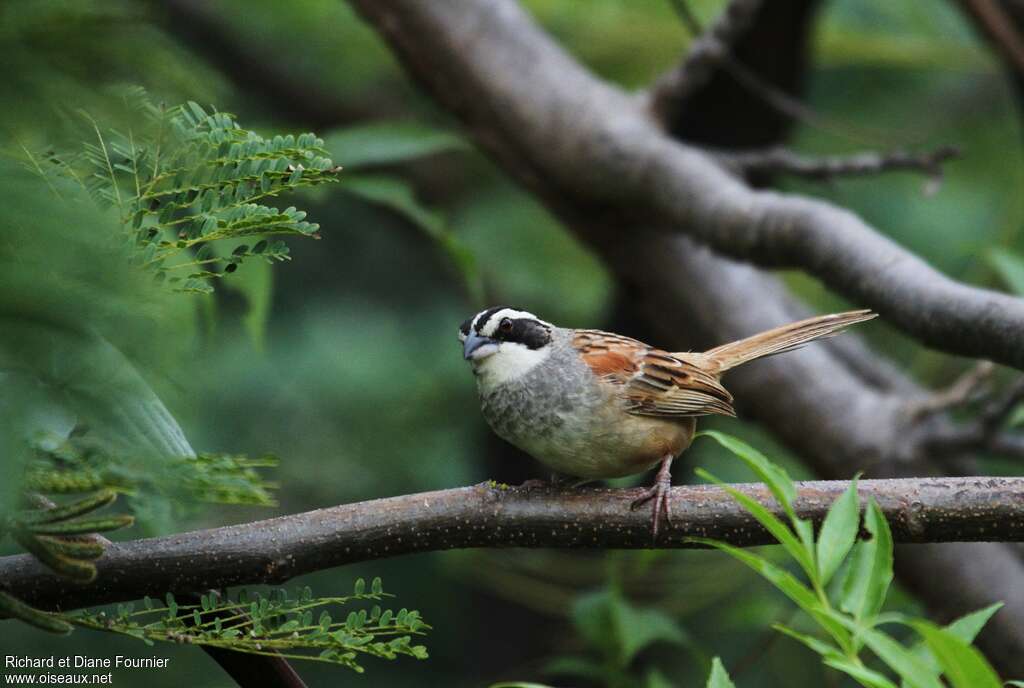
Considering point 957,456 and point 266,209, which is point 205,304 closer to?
point 266,209

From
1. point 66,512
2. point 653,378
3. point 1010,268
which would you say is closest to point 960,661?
point 66,512

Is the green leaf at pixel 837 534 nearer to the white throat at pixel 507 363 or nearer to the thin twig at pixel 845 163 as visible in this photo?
the white throat at pixel 507 363

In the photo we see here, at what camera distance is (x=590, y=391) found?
3.43 meters

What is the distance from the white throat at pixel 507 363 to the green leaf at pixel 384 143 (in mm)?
1186

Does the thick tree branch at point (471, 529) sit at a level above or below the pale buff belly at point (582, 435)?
below

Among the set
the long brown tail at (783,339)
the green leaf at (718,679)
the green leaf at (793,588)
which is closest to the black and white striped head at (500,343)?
the long brown tail at (783,339)

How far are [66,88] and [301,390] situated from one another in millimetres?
5557

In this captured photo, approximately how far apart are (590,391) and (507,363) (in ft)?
0.94

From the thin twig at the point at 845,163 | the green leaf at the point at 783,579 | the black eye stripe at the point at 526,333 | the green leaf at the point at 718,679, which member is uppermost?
the thin twig at the point at 845,163

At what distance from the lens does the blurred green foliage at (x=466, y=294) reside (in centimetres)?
551

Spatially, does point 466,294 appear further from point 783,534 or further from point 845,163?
point 783,534

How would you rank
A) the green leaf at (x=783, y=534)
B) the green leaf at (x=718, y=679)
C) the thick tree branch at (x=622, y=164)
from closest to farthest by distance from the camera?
the green leaf at (x=783, y=534) → the green leaf at (x=718, y=679) → the thick tree branch at (x=622, y=164)

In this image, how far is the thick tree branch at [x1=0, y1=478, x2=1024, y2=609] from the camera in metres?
2.09

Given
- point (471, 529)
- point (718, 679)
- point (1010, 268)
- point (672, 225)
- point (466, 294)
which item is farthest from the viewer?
point (466, 294)
